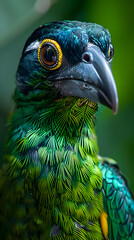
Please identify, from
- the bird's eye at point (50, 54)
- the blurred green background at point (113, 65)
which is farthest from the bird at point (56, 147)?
the blurred green background at point (113, 65)

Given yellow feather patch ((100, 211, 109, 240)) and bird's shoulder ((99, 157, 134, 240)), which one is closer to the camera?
yellow feather patch ((100, 211, 109, 240))

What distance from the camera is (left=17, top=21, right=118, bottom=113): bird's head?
7.82 feet

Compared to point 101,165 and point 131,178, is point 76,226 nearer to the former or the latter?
point 101,165

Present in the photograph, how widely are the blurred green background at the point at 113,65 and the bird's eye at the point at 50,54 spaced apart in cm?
251

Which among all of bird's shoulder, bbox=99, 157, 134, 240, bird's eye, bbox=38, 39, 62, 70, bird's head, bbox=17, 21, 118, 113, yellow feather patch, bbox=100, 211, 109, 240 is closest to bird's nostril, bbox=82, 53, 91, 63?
bird's head, bbox=17, 21, 118, 113

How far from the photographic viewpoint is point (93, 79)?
240cm

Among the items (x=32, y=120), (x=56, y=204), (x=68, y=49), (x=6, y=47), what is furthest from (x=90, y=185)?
(x=6, y=47)

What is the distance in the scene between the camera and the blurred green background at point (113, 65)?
16.9 ft

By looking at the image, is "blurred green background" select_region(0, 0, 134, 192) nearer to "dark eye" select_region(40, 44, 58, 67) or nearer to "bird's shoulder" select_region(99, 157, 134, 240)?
"bird's shoulder" select_region(99, 157, 134, 240)

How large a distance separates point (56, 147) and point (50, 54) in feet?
2.22

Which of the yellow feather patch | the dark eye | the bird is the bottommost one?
the yellow feather patch

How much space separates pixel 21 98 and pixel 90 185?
85cm

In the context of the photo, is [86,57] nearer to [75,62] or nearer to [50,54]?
[75,62]

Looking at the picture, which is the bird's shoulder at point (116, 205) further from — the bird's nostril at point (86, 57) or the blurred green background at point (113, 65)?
the blurred green background at point (113, 65)
